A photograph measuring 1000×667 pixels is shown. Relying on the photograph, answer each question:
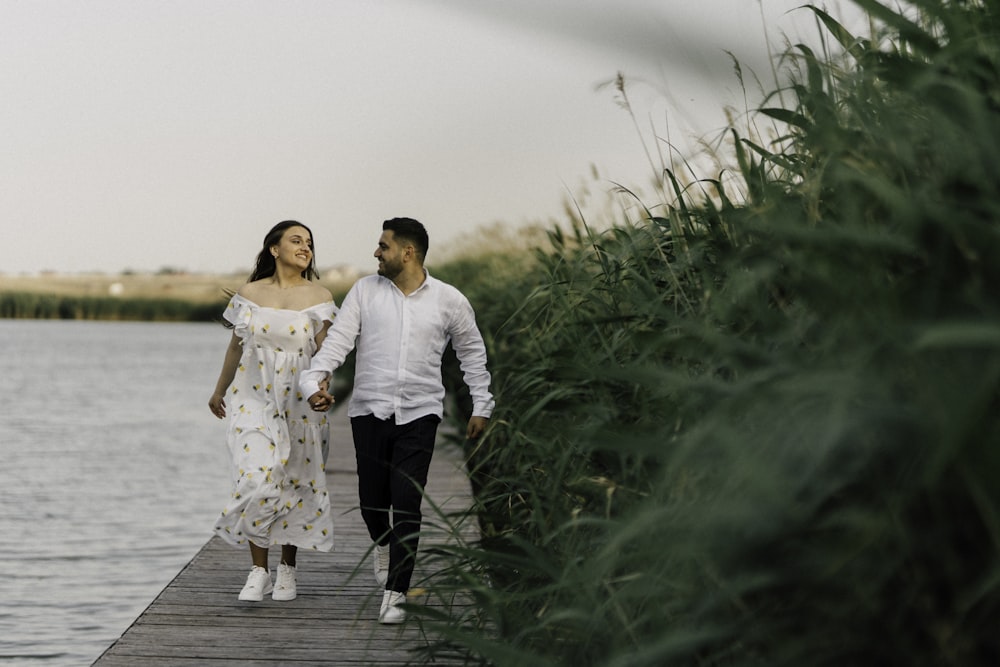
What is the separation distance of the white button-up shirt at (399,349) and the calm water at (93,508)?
1.76 metres

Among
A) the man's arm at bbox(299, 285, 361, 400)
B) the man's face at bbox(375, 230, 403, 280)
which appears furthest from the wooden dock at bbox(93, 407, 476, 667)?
the man's face at bbox(375, 230, 403, 280)

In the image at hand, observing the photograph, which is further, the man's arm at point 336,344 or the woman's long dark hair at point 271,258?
the woman's long dark hair at point 271,258

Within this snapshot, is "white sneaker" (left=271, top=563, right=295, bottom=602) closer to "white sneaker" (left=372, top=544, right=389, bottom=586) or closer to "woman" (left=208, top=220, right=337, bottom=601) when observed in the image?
"woman" (left=208, top=220, right=337, bottom=601)

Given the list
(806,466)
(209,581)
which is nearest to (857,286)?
(806,466)

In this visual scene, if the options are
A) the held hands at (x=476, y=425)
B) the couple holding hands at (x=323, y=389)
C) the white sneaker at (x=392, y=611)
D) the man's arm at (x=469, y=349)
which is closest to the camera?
the white sneaker at (x=392, y=611)

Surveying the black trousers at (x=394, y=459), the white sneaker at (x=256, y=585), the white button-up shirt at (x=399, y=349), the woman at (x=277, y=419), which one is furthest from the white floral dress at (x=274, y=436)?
the black trousers at (x=394, y=459)

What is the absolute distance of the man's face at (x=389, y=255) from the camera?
4672mm

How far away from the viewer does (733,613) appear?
203 centimetres

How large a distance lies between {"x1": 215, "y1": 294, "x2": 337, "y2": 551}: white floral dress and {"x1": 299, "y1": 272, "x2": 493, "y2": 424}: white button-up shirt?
0.26m

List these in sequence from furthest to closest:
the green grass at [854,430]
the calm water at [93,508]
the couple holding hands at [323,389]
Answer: the calm water at [93,508] < the couple holding hands at [323,389] < the green grass at [854,430]

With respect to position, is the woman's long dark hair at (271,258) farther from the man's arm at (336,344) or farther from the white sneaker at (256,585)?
the white sneaker at (256,585)

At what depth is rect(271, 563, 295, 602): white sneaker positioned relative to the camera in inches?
195

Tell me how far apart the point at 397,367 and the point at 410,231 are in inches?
21.2

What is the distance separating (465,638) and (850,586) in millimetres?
940
